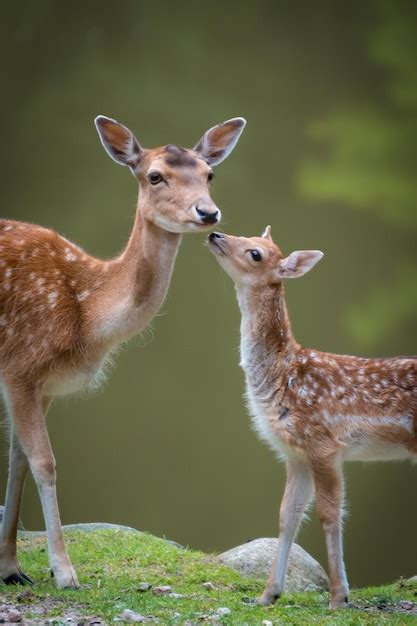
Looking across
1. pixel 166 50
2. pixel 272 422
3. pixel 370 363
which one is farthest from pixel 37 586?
pixel 166 50

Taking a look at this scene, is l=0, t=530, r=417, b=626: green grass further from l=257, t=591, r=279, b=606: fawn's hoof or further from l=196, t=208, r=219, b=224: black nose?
l=196, t=208, r=219, b=224: black nose

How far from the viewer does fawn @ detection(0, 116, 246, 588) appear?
597 cm

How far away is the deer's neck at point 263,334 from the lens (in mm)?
6191

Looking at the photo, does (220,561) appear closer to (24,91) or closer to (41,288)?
(41,288)

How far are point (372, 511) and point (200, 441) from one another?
4.81 feet

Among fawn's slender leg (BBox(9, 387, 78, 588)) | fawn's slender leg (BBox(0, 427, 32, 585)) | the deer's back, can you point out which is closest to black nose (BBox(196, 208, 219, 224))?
the deer's back

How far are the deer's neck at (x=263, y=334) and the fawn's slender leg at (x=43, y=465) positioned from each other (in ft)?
3.52

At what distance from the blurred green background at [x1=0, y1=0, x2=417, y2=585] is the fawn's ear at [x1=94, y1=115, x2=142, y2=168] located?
9.61 ft

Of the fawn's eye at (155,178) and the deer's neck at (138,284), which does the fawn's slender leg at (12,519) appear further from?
the fawn's eye at (155,178)

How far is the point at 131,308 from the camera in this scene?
6.12m

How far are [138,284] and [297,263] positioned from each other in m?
0.82

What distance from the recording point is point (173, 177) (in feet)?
19.8

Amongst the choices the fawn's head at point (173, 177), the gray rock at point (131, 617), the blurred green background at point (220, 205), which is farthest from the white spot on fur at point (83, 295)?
the blurred green background at point (220, 205)

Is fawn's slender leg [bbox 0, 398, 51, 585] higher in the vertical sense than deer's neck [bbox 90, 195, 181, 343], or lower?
lower
